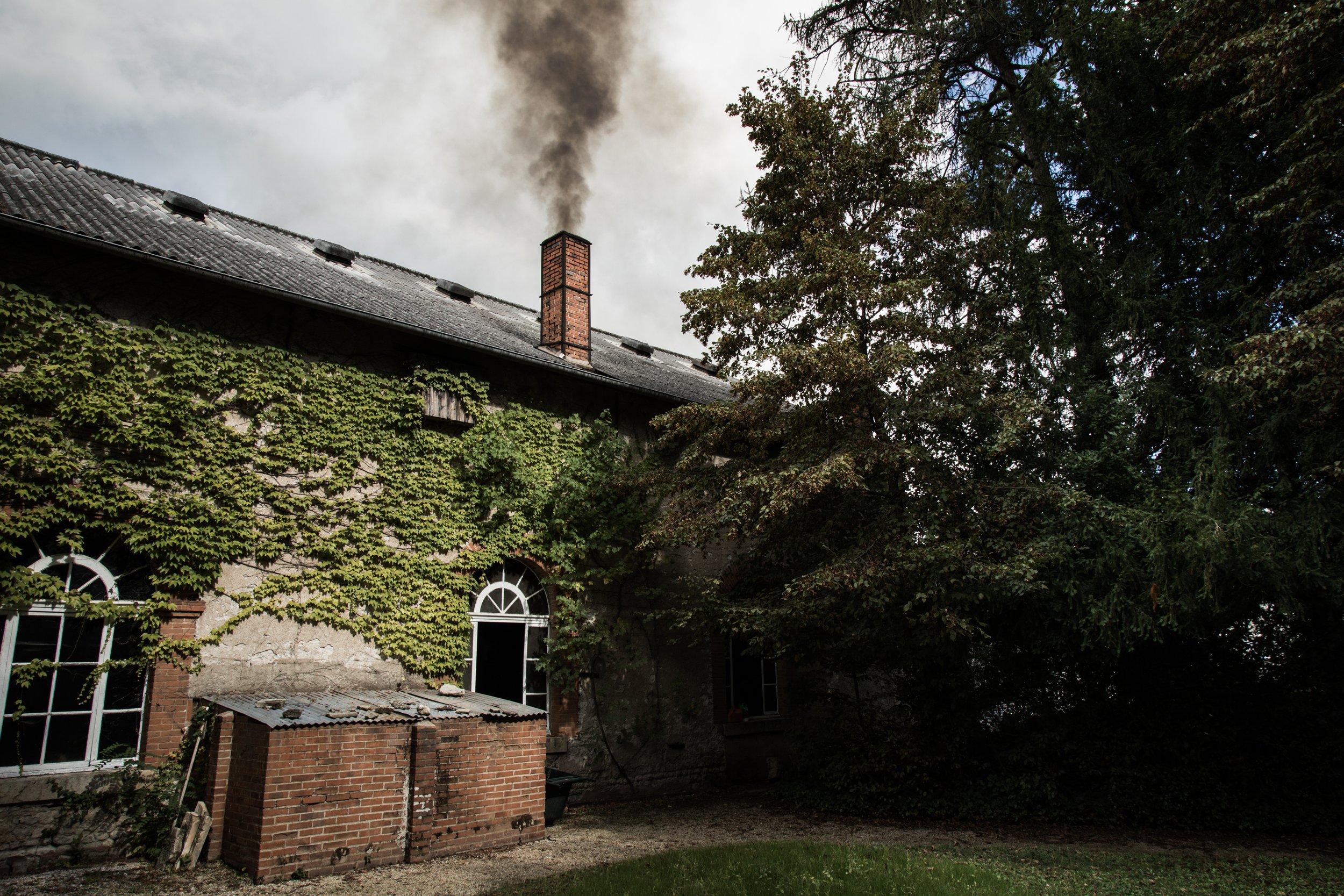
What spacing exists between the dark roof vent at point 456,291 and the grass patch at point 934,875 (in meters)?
10.1

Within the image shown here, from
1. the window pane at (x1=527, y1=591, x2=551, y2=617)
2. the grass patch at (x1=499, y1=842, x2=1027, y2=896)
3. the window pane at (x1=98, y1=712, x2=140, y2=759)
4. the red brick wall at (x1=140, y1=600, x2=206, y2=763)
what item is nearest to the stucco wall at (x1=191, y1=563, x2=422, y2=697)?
the red brick wall at (x1=140, y1=600, x2=206, y2=763)

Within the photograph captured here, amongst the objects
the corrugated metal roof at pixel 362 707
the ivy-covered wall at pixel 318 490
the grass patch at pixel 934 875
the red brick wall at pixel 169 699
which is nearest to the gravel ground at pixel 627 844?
the grass patch at pixel 934 875

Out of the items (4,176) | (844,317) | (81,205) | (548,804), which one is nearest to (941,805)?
(548,804)

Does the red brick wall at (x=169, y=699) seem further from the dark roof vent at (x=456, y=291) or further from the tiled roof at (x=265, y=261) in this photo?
the dark roof vent at (x=456, y=291)

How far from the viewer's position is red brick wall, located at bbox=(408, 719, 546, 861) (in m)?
7.50

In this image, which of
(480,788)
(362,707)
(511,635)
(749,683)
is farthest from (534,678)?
(749,683)

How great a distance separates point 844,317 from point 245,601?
292 inches

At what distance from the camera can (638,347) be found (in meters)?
17.0

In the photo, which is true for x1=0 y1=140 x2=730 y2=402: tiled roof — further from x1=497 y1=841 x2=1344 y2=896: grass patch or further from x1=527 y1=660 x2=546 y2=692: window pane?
x1=497 y1=841 x2=1344 y2=896: grass patch

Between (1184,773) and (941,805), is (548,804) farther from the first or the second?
(1184,773)

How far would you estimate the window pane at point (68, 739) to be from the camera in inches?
290

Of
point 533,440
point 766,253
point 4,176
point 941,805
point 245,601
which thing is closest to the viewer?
point 245,601

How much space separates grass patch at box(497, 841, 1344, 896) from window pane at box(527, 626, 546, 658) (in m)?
3.74

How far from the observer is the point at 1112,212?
10344 millimetres
